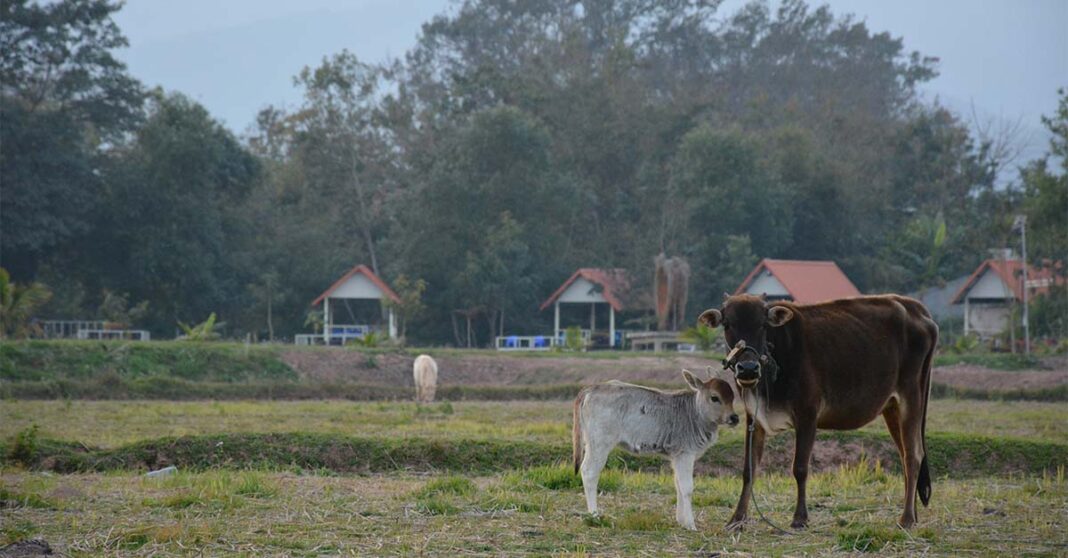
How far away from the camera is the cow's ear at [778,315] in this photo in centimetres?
1029

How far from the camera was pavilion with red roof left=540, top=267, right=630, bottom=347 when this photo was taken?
56062 mm

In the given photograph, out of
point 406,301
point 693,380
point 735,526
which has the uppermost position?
point 406,301

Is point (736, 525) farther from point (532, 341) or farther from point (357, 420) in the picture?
point (532, 341)

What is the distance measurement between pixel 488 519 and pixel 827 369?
2995 millimetres

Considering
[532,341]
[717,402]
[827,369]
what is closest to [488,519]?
[717,402]

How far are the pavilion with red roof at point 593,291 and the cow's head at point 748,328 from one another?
147 feet

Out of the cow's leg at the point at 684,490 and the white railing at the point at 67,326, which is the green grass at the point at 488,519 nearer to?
the cow's leg at the point at 684,490

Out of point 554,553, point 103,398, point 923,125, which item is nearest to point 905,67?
point 923,125

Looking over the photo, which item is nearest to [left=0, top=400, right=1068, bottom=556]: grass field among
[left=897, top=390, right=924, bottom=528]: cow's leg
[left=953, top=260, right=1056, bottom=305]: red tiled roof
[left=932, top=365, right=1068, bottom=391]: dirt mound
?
[left=897, top=390, right=924, bottom=528]: cow's leg

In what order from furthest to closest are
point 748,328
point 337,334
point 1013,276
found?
point 1013,276, point 337,334, point 748,328

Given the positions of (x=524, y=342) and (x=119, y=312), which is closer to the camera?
(x=119, y=312)

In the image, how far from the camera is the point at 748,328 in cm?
1017

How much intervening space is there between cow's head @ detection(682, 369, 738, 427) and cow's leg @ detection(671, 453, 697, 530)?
1.22 feet

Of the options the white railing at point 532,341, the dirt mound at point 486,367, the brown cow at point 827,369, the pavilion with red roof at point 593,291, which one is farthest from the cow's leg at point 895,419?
the pavilion with red roof at point 593,291
